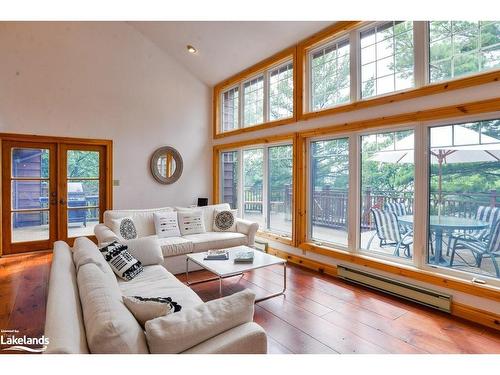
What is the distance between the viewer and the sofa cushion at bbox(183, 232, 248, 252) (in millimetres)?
3942

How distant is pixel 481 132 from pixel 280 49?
3.06m

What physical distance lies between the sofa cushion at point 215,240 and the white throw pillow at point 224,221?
145 mm

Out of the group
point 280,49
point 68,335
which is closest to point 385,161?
point 280,49

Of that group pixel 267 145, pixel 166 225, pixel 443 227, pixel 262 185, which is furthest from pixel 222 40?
pixel 443 227

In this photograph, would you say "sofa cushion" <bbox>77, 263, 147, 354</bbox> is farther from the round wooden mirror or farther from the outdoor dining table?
the round wooden mirror

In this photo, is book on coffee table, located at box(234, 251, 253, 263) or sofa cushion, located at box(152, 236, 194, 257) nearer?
book on coffee table, located at box(234, 251, 253, 263)

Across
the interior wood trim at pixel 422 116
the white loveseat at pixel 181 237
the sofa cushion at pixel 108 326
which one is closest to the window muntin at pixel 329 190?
the interior wood trim at pixel 422 116

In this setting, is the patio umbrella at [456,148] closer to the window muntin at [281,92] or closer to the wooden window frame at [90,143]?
the window muntin at [281,92]

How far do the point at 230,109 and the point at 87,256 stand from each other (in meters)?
4.59

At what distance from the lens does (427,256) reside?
3.03 meters

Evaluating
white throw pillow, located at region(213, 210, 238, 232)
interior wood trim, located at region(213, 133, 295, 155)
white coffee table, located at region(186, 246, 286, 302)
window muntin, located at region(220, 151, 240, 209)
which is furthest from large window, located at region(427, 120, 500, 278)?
window muntin, located at region(220, 151, 240, 209)

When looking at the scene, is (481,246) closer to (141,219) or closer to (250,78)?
(141,219)

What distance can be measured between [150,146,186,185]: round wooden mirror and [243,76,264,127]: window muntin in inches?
62.9
